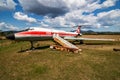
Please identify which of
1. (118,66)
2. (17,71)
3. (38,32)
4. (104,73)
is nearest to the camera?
(104,73)

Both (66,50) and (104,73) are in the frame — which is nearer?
(104,73)

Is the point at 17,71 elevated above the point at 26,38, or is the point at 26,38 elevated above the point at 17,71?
the point at 26,38

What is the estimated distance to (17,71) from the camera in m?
12.3

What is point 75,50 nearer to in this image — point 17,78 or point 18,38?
point 18,38

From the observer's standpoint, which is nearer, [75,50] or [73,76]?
[73,76]

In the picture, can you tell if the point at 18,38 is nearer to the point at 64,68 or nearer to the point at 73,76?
the point at 64,68

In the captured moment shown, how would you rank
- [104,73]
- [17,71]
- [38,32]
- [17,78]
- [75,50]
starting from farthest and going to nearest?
[38,32], [75,50], [17,71], [104,73], [17,78]

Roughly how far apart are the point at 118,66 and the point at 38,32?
48.7ft

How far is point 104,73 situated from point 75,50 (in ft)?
30.8

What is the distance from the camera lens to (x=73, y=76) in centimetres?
1082

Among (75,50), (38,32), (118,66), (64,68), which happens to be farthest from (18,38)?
(118,66)

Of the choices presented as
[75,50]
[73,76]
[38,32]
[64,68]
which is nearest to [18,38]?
[38,32]

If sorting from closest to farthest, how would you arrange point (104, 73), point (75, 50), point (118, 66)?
point (104, 73), point (118, 66), point (75, 50)

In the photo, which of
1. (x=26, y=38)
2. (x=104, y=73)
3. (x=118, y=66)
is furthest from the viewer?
(x=26, y=38)
